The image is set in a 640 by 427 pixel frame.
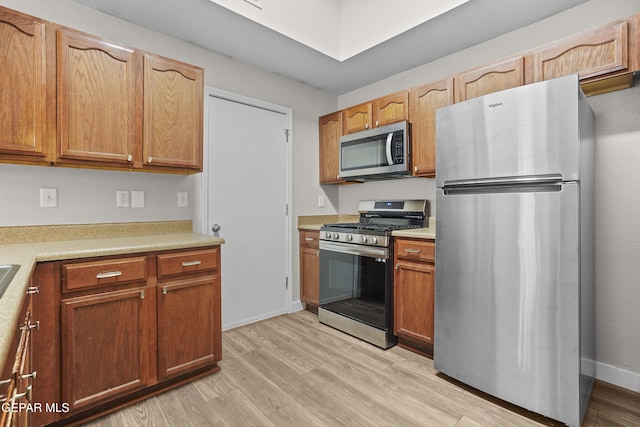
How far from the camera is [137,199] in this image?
2371 mm

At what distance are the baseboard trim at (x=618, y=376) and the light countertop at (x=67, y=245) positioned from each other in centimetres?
264

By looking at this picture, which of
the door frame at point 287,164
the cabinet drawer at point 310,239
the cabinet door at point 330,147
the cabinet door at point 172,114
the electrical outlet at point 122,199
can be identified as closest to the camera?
the cabinet door at point 172,114

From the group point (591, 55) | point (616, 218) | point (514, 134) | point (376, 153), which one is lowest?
point (616, 218)

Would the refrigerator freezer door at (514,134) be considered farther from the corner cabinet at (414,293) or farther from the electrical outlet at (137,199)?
the electrical outlet at (137,199)

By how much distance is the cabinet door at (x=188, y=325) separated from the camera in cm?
193

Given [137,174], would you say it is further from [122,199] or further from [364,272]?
[364,272]

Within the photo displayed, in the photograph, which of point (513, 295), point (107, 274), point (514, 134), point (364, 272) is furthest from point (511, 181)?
point (107, 274)

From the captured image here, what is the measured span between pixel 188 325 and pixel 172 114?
1414 millimetres

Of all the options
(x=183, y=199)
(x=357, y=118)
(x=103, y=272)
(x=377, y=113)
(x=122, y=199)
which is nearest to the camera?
(x=103, y=272)

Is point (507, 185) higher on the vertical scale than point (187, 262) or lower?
higher

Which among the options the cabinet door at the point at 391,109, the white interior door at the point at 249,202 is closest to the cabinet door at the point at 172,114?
the white interior door at the point at 249,202

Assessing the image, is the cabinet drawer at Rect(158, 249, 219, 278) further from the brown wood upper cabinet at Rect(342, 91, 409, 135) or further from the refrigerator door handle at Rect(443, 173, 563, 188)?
the brown wood upper cabinet at Rect(342, 91, 409, 135)

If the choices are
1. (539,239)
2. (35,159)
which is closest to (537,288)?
(539,239)

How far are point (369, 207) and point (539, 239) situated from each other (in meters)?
1.87
